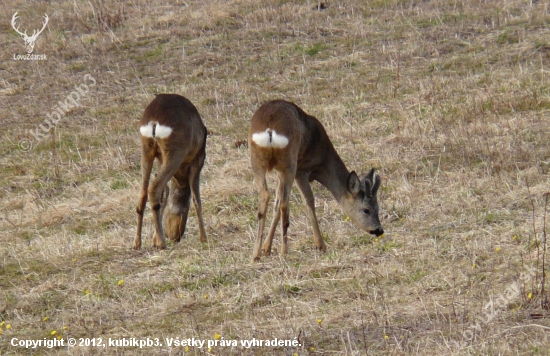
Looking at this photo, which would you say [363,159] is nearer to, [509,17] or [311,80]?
[311,80]

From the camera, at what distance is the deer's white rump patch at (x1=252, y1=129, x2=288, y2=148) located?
27.9 ft

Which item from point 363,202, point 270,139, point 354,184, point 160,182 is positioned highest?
point 270,139

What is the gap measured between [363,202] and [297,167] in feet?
2.74

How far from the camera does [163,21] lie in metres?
19.1

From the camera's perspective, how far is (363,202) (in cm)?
952

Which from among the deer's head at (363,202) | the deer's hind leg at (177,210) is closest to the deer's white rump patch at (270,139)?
the deer's head at (363,202)

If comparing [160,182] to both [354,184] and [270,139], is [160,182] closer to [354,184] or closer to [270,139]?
[270,139]

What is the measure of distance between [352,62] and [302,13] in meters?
2.83

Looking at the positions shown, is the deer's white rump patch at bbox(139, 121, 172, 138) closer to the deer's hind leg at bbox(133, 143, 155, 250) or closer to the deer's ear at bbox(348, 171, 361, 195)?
the deer's hind leg at bbox(133, 143, 155, 250)

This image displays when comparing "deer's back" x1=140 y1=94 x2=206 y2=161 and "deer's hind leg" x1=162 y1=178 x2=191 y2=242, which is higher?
"deer's back" x1=140 y1=94 x2=206 y2=161

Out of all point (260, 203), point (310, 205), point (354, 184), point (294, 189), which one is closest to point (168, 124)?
point (260, 203)

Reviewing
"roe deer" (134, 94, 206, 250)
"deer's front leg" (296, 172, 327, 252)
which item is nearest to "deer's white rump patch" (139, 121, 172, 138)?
"roe deer" (134, 94, 206, 250)

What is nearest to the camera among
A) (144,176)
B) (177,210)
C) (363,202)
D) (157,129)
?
(157,129)

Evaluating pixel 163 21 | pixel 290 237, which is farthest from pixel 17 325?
pixel 163 21
